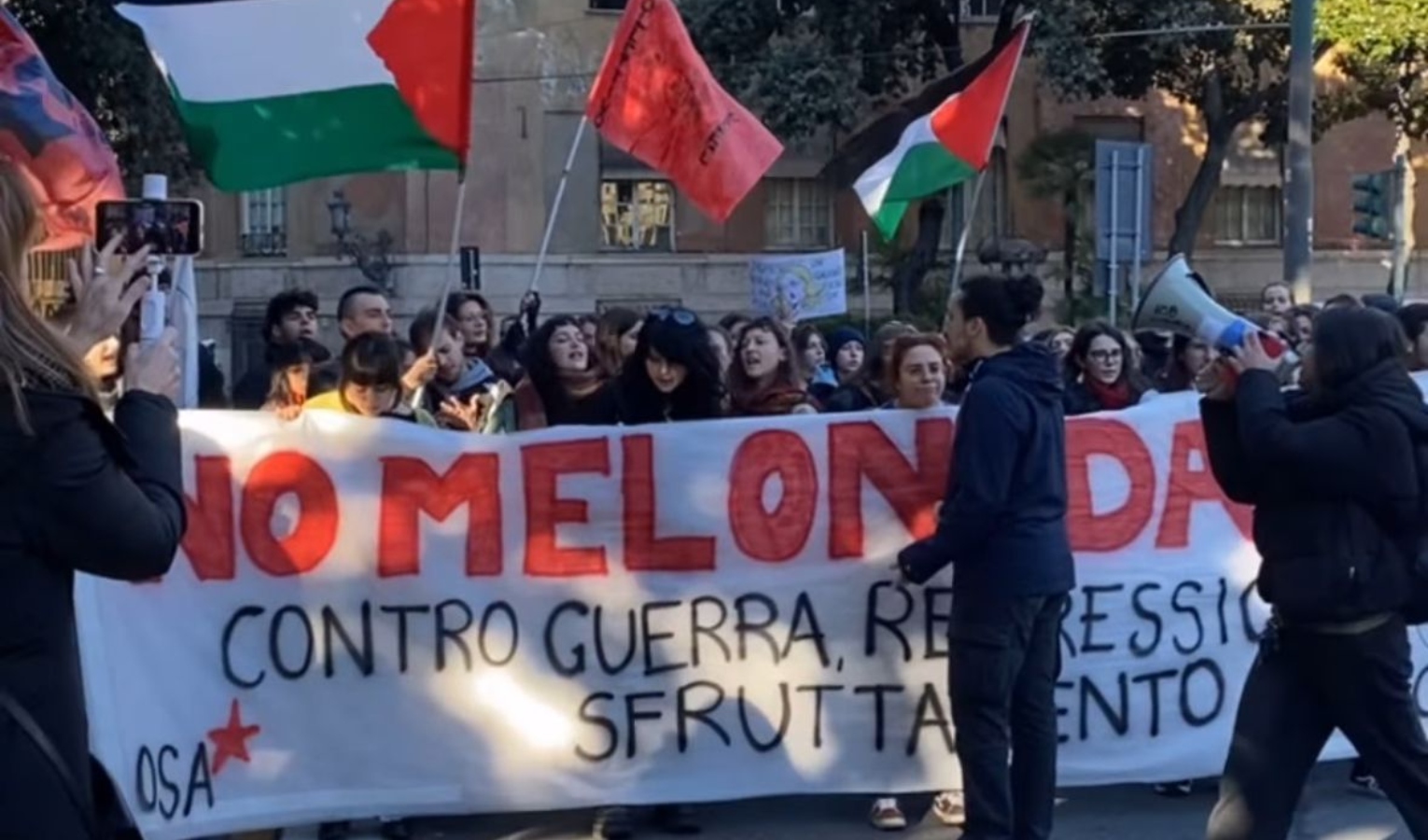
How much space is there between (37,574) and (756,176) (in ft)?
22.0

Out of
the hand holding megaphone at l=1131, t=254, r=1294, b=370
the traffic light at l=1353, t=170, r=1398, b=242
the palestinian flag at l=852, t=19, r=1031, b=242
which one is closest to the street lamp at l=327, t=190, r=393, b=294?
the traffic light at l=1353, t=170, r=1398, b=242

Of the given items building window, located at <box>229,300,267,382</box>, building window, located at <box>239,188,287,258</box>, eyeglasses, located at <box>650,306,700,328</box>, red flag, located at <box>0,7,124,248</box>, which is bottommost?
building window, located at <box>229,300,267,382</box>

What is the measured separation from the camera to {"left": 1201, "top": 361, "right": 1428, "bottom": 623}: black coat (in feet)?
17.0

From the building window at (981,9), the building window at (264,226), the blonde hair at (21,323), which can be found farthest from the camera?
the building window at (264,226)

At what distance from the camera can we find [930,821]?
280 inches

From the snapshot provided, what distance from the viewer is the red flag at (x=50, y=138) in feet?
21.6

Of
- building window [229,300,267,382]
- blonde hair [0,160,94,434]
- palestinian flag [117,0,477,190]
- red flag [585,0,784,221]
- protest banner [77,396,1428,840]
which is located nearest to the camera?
blonde hair [0,160,94,434]

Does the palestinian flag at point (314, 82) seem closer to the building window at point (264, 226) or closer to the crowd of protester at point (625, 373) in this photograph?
the crowd of protester at point (625, 373)

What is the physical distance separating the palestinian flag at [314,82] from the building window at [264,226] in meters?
28.0

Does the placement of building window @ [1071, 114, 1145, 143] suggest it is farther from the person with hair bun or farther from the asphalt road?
the person with hair bun

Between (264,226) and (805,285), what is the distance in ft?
66.2

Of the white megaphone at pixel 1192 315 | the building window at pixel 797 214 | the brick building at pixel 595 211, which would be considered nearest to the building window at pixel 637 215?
the brick building at pixel 595 211

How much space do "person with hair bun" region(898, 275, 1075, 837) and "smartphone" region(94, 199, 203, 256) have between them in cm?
209

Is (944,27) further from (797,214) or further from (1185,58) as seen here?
(797,214)
